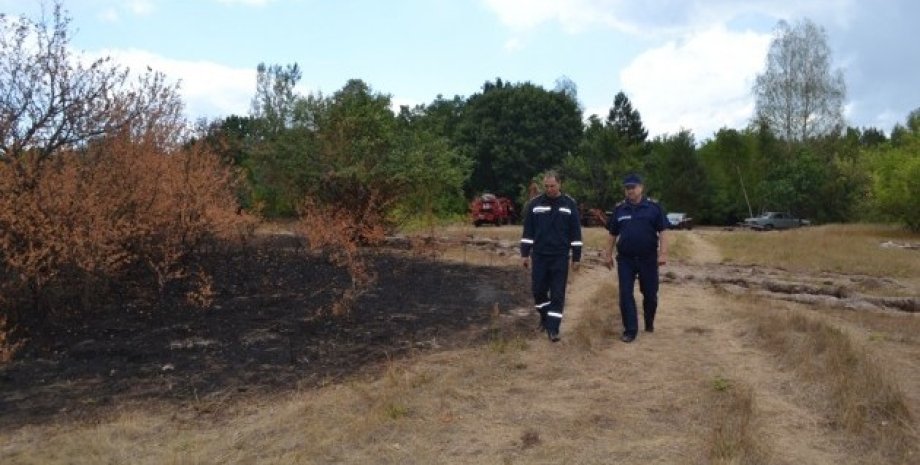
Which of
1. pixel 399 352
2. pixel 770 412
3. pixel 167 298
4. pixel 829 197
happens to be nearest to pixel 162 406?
pixel 399 352

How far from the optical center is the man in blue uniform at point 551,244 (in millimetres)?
7266

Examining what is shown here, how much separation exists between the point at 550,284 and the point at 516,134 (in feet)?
141

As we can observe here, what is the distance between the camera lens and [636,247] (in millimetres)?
7352

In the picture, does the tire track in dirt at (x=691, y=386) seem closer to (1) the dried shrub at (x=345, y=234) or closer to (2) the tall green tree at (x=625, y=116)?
(1) the dried shrub at (x=345, y=234)

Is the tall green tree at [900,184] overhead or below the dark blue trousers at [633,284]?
overhead

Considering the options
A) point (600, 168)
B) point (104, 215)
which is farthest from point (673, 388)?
point (600, 168)

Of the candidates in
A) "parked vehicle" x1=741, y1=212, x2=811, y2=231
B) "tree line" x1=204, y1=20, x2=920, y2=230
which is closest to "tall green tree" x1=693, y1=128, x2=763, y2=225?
"tree line" x1=204, y1=20, x2=920, y2=230

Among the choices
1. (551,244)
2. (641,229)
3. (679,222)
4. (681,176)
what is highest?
(681,176)

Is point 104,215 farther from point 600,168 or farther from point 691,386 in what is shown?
point 600,168

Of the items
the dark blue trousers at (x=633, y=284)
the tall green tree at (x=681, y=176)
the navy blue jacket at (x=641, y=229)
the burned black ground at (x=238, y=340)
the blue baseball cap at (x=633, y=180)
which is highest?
the tall green tree at (x=681, y=176)

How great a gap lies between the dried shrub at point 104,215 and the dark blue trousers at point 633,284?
179 inches

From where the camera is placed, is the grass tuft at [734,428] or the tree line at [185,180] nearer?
the grass tuft at [734,428]

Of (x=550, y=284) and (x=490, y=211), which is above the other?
(x=490, y=211)

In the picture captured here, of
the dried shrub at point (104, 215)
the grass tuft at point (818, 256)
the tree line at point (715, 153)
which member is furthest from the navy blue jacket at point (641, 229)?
the tree line at point (715, 153)
